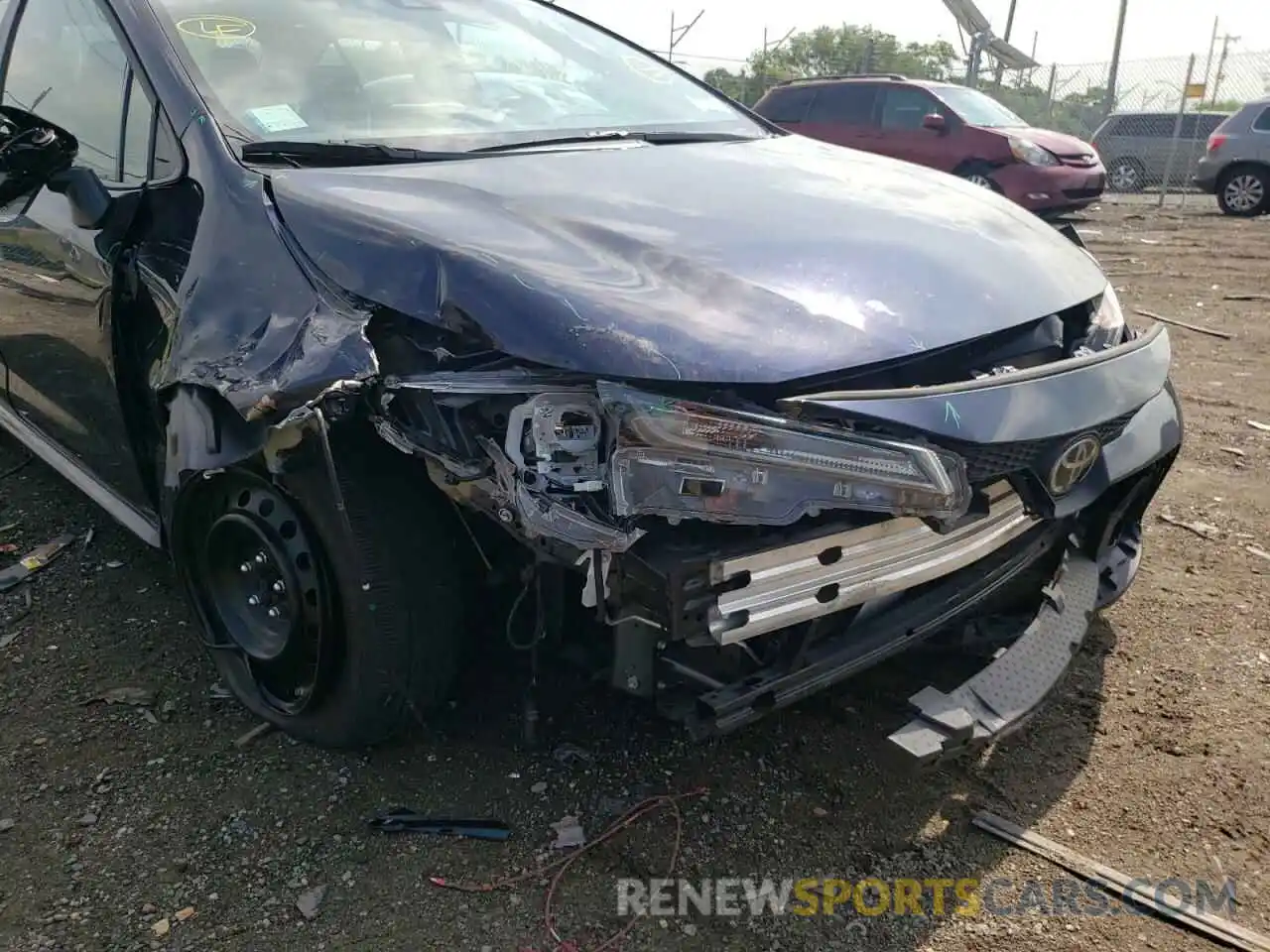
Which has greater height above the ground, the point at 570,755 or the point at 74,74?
the point at 74,74

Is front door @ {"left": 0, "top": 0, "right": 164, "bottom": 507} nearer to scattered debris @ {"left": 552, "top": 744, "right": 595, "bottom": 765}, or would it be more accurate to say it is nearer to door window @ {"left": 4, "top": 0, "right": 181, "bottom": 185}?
door window @ {"left": 4, "top": 0, "right": 181, "bottom": 185}

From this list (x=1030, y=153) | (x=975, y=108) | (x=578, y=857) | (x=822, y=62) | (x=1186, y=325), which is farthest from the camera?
(x=822, y=62)

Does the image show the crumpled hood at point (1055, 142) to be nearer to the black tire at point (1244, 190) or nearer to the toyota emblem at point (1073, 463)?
the black tire at point (1244, 190)

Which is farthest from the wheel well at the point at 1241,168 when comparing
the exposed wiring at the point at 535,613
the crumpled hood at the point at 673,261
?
the exposed wiring at the point at 535,613

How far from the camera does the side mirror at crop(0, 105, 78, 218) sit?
8.05ft

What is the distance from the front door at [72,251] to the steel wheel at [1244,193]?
558 inches

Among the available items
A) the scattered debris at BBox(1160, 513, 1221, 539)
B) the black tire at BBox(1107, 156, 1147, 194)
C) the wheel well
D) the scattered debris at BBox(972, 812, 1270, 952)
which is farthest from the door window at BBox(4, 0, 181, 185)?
the black tire at BBox(1107, 156, 1147, 194)

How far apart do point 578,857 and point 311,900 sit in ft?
1.73

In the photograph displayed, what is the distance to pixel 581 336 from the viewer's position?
1.78 m

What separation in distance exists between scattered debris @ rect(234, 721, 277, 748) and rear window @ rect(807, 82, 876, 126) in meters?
10.7

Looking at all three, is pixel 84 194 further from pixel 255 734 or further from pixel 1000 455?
pixel 1000 455

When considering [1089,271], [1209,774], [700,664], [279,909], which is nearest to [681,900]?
[700,664]

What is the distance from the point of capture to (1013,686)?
2.16m

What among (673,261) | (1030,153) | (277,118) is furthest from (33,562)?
(1030,153)
